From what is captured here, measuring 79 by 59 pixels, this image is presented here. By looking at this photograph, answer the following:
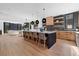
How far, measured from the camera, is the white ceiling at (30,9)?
2.76 m

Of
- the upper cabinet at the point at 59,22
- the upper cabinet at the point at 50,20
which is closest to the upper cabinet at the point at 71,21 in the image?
the upper cabinet at the point at 59,22

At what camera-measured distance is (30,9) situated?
2.79 m

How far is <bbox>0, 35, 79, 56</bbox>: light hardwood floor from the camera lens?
272 cm

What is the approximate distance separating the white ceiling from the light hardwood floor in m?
0.56

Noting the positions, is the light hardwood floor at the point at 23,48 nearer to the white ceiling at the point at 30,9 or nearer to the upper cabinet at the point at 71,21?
the upper cabinet at the point at 71,21

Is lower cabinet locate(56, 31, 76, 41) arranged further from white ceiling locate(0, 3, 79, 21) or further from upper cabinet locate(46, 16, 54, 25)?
white ceiling locate(0, 3, 79, 21)

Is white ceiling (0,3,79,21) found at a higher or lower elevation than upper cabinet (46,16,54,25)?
higher

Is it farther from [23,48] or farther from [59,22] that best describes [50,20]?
[23,48]

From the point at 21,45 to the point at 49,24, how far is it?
95cm

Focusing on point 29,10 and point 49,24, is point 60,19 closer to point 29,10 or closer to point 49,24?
point 49,24

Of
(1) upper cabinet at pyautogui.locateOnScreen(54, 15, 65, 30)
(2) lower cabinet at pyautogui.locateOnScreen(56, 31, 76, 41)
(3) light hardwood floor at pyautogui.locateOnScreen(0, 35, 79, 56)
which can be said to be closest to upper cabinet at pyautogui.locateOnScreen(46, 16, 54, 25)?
(1) upper cabinet at pyautogui.locateOnScreen(54, 15, 65, 30)

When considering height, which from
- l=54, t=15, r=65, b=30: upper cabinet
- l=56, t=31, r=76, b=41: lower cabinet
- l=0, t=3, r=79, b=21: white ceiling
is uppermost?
l=0, t=3, r=79, b=21: white ceiling

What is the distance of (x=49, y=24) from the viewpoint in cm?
319

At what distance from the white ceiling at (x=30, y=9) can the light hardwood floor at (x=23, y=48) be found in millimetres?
557
